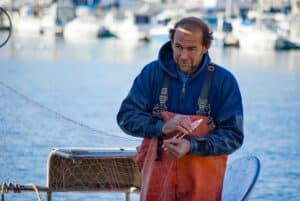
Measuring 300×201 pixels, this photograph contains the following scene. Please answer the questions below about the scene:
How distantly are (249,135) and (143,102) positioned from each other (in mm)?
14740

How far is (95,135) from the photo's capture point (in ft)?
25.8

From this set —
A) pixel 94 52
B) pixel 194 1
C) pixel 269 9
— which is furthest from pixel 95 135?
pixel 194 1

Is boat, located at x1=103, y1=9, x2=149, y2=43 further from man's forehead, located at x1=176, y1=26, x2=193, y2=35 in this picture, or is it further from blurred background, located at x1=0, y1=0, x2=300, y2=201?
man's forehead, located at x1=176, y1=26, x2=193, y2=35

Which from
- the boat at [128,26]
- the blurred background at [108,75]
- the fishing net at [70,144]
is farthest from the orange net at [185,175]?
the boat at [128,26]

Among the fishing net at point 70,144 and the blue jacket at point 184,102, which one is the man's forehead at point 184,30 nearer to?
the blue jacket at point 184,102

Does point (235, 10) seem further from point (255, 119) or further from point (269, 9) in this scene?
point (255, 119)

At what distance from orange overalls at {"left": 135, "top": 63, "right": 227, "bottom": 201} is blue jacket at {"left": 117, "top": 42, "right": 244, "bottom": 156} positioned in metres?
0.05

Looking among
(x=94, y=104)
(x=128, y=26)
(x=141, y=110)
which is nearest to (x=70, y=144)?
(x=141, y=110)

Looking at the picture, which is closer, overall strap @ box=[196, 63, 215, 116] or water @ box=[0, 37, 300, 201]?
overall strap @ box=[196, 63, 215, 116]

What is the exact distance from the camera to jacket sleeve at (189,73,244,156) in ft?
17.0

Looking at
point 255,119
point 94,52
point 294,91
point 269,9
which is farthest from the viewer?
point 269,9

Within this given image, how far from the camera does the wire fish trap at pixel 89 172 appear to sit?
734 cm

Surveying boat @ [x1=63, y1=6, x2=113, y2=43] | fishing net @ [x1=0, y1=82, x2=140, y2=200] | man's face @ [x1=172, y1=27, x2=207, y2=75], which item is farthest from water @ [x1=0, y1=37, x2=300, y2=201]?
boat @ [x1=63, y1=6, x2=113, y2=43]

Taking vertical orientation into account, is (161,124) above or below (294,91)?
above
